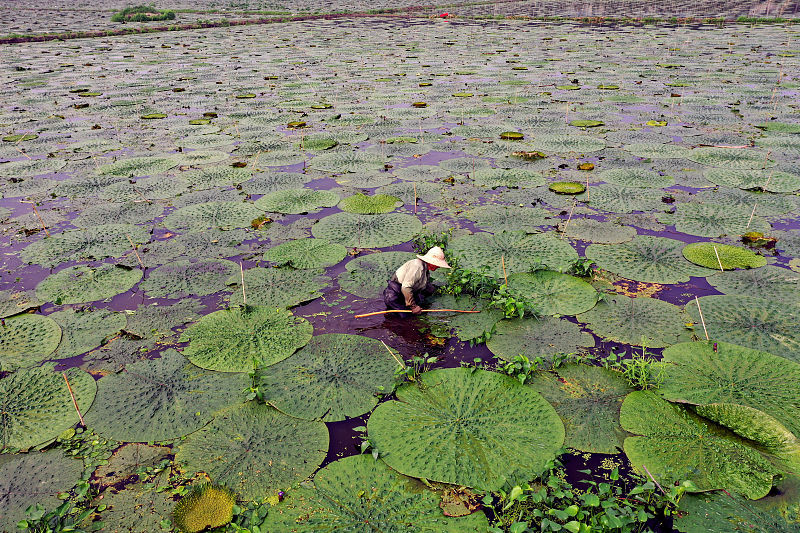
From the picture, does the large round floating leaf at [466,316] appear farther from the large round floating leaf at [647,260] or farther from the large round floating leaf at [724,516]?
the large round floating leaf at [724,516]

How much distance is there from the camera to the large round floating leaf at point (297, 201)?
6.14 meters

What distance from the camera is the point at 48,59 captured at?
19.4m

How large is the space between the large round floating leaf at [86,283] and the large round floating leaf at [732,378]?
15.3 ft

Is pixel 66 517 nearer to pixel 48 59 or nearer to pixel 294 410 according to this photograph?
pixel 294 410

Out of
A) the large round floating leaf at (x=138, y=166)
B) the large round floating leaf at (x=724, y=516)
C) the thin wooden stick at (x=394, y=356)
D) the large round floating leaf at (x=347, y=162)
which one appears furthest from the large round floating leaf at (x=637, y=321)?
the large round floating leaf at (x=138, y=166)

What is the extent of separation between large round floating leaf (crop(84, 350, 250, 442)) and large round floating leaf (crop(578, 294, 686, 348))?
2796 mm

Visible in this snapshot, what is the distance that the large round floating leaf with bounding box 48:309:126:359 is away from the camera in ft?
12.2

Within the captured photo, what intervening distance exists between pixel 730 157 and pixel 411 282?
20.5 feet

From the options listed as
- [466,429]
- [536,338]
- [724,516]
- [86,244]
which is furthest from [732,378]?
[86,244]

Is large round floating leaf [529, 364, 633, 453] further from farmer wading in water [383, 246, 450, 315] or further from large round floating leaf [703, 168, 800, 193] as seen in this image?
large round floating leaf [703, 168, 800, 193]

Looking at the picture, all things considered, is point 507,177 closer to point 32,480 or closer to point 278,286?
point 278,286

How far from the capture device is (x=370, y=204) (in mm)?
6184

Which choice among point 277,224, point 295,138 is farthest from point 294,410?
point 295,138

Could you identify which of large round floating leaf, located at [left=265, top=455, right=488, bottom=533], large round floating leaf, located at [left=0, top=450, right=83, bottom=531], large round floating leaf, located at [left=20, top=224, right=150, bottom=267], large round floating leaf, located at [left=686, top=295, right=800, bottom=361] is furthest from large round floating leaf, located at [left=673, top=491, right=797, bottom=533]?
large round floating leaf, located at [left=20, top=224, right=150, bottom=267]
